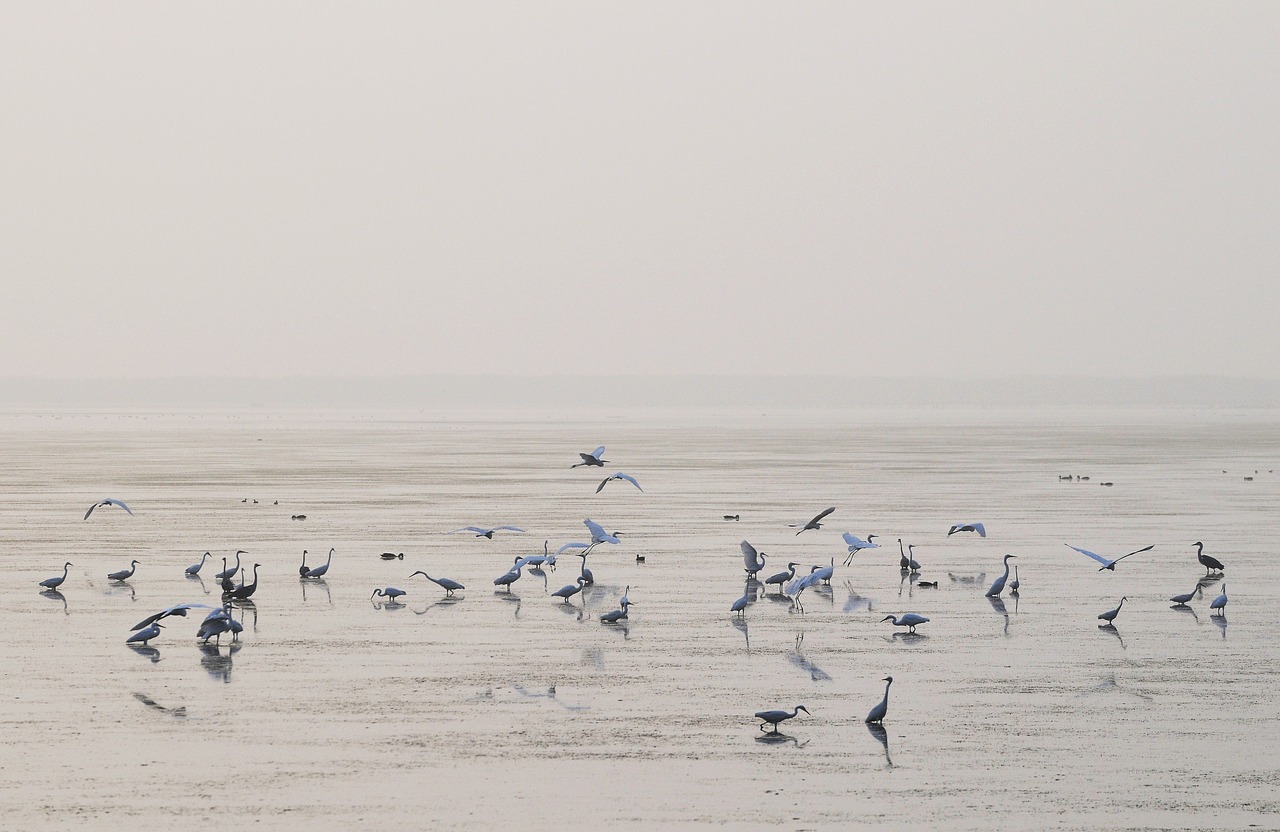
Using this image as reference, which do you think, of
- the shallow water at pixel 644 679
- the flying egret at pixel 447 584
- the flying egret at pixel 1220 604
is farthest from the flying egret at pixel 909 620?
the flying egret at pixel 447 584

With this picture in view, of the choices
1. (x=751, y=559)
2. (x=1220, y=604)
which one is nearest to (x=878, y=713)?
(x=1220, y=604)

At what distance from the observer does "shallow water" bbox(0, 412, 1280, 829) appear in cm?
1207

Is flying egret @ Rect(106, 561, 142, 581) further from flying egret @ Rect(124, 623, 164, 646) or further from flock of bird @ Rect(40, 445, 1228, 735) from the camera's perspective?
flying egret @ Rect(124, 623, 164, 646)

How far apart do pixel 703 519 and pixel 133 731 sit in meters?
23.4

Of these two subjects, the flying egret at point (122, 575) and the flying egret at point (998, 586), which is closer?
the flying egret at point (998, 586)

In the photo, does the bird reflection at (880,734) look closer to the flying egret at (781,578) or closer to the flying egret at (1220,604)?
the flying egret at (1220,604)

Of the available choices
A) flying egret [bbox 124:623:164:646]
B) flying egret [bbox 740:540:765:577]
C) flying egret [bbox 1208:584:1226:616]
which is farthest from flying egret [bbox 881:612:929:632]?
flying egret [bbox 124:623:164:646]

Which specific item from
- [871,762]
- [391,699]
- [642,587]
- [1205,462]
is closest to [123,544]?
[642,587]

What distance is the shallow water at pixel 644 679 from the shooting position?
39.6 ft

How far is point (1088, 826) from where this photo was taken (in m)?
11.4

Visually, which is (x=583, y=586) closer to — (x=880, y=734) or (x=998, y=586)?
(x=998, y=586)

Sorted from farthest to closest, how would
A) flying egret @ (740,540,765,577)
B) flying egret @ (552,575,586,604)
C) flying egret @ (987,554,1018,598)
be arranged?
1. flying egret @ (740,540,765,577)
2. flying egret @ (552,575,586,604)
3. flying egret @ (987,554,1018,598)

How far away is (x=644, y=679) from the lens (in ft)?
55.5

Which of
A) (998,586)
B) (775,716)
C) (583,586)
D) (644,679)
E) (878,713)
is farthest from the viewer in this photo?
(583,586)
